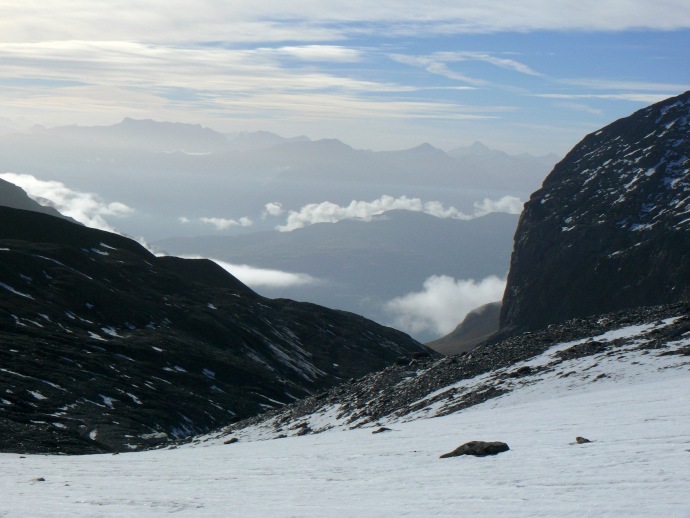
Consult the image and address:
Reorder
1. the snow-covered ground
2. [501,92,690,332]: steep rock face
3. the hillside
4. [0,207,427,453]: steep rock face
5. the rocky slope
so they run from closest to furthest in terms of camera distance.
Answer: the snow-covered ground, the hillside, the rocky slope, [0,207,427,453]: steep rock face, [501,92,690,332]: steep rock face

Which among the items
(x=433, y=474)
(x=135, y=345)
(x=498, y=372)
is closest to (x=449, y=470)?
(x=433, y=474)

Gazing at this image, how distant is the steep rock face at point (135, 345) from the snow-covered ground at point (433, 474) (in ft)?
67.9

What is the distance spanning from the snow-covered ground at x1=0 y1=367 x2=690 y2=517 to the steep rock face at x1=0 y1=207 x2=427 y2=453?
20686 mm

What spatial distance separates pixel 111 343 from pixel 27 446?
47939 mm

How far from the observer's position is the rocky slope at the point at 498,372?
137ft

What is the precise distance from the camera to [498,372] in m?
A: 48.5

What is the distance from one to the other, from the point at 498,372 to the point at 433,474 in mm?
28043

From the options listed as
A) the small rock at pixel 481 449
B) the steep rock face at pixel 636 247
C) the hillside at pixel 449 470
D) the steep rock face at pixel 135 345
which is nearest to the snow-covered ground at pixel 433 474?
the hillside at pixel 449 470

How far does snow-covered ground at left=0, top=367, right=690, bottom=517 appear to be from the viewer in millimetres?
16875

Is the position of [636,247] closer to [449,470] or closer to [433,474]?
[449,470]

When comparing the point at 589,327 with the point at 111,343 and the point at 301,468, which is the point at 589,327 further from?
the point at 111,343

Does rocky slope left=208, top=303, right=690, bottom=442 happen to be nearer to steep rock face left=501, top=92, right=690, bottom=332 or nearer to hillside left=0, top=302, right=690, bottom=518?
hillside left=0, top=302, right=690, bottom=518

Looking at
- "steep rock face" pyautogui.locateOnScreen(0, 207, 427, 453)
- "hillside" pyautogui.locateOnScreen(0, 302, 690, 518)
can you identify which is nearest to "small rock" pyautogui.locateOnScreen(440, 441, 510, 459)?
"hillside" pyautogui.locateOnScreen(0, 302, 690, 518)

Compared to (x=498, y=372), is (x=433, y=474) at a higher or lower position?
lower
